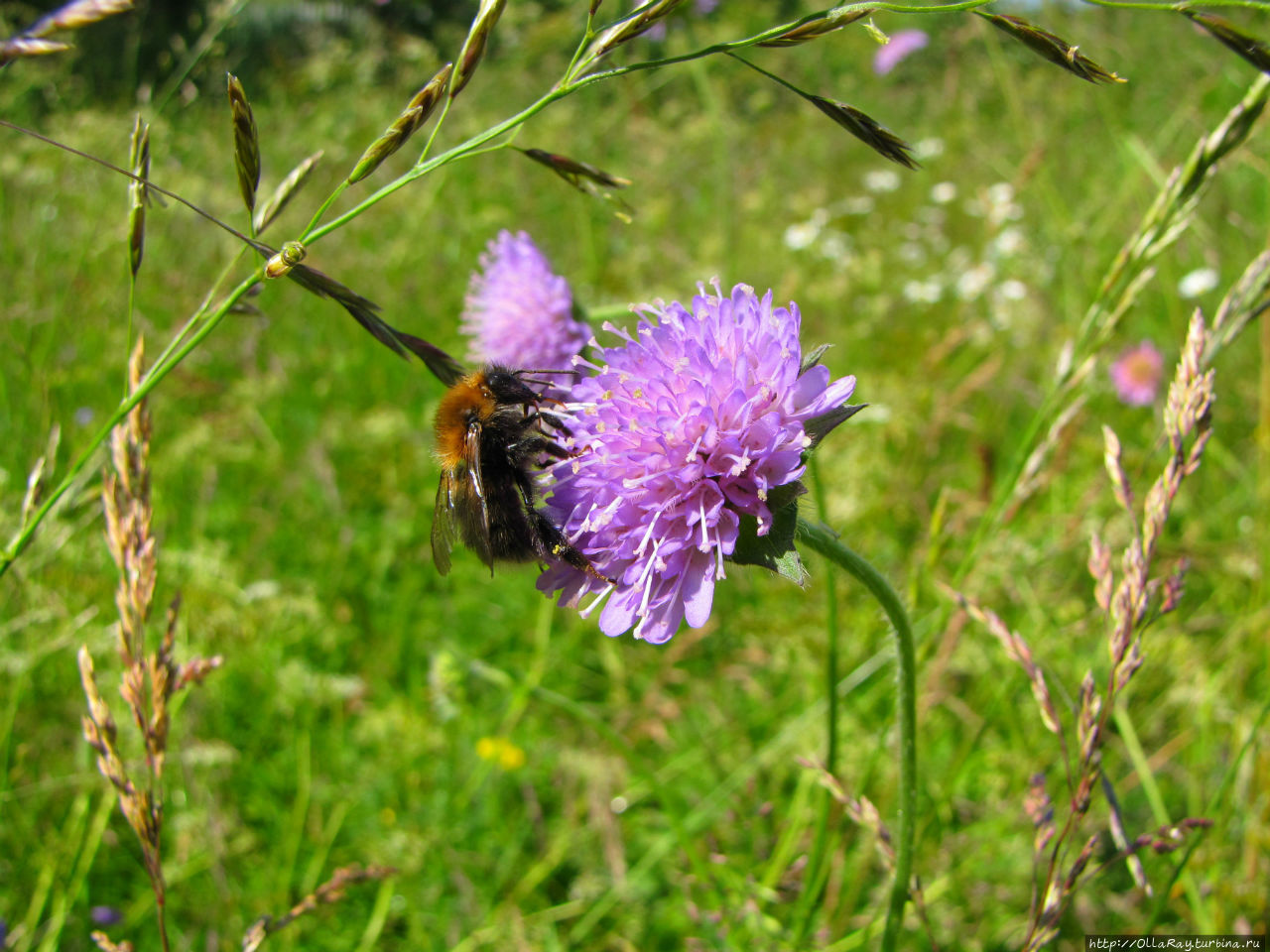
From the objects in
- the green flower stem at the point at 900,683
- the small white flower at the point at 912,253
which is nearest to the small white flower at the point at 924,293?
the small white flower at the point at 912,253

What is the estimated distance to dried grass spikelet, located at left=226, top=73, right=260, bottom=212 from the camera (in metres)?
1.12

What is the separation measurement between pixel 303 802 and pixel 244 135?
80.8 inches

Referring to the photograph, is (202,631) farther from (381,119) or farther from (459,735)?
(381,119)

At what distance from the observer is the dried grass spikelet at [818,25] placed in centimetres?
103

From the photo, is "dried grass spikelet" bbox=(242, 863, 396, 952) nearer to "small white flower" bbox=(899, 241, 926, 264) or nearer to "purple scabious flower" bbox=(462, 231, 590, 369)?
"purple scabious flower" bbox=(462, 231, 590, 369)

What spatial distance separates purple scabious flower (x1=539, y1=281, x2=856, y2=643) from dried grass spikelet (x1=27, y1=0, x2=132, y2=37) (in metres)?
0.75

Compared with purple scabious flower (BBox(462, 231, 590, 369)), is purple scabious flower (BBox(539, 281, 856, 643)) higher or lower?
lower

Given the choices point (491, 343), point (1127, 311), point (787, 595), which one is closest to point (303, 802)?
point (491, 343)

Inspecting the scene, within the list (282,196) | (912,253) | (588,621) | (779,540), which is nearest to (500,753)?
(588,621)

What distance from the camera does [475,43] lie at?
1102 mm

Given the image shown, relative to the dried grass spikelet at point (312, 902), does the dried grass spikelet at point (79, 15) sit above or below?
above

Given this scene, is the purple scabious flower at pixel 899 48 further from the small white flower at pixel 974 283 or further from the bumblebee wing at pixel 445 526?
the bumblebee wing at pixel 445 526

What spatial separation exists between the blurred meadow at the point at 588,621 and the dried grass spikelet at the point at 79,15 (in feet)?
2.05

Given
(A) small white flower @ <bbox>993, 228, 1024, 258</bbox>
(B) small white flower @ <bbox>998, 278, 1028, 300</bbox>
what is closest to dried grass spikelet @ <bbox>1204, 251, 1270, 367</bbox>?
(B) small white flower @ <bbox>998, 278, 1028, 300</bbox>
